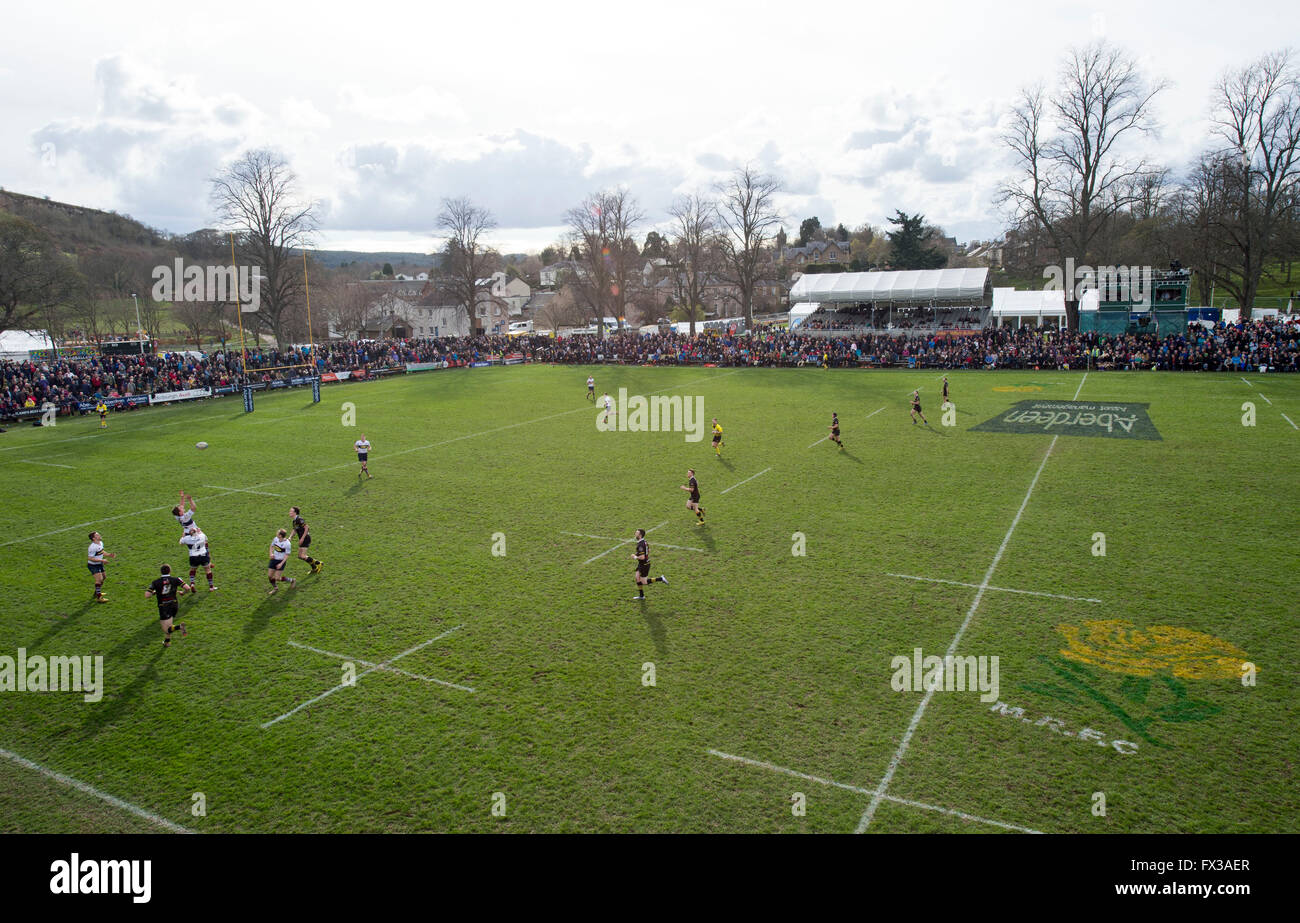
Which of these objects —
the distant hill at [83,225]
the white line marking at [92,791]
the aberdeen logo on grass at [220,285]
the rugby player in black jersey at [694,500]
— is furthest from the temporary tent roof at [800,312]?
the distant hill at [83,225]

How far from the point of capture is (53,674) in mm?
12523

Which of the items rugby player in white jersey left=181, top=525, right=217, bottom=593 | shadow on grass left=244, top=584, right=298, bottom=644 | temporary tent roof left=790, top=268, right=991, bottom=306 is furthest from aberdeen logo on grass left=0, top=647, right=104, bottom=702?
temporary tent roof left=790, top=268, right=991, bottom=306

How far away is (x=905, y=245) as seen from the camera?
8494cm

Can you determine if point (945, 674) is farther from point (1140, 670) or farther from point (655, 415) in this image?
point (655, 415)

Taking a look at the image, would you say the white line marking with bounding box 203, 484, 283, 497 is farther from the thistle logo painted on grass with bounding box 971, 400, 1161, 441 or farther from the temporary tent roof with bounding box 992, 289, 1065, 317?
the temporary tent roof with bounding box 992, 289, 1065, 317

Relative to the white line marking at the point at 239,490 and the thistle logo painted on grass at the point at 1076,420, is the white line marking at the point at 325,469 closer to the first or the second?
the white line marking at the point at 239,490

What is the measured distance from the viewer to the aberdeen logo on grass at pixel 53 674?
39.9 ft

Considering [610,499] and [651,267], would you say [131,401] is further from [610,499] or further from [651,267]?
[651,267]

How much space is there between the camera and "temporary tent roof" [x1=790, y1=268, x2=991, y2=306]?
64.1m

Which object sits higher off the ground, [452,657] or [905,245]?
[905,245]

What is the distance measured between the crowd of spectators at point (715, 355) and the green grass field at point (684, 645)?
945 inches

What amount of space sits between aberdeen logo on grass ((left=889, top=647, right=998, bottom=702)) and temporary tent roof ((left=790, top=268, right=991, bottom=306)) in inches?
2322
